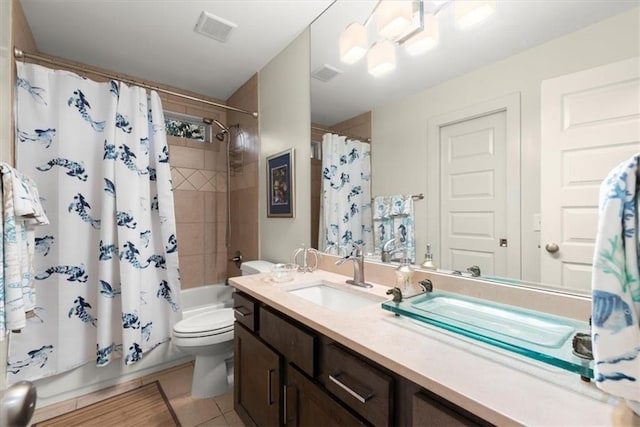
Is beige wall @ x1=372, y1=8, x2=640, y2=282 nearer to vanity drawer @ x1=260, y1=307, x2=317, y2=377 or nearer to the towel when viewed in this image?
the towel

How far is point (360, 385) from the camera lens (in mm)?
779

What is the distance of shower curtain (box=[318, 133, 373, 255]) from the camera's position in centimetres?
154

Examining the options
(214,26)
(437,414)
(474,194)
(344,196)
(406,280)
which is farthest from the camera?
(214,26)

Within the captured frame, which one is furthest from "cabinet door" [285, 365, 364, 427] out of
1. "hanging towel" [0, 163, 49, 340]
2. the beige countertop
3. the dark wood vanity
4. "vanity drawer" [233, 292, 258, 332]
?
"hanging towel" [0, 163, 49, 340]

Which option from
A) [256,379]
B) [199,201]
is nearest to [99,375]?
[256,379]

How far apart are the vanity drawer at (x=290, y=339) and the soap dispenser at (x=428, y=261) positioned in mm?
574

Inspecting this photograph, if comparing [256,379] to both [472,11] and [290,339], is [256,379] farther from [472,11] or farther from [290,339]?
[472,11]

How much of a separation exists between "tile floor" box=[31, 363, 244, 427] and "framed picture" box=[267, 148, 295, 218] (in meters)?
1.28

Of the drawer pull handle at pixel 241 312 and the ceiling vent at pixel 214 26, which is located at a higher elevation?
the ceiling vent at pixel 214 26

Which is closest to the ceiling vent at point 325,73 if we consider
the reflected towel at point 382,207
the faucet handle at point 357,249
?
the reflected towel at point 382,207

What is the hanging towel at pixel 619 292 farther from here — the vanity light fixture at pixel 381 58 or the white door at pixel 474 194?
the vanity light fixture at pixel 381 58

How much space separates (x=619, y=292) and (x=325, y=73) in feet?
5.64

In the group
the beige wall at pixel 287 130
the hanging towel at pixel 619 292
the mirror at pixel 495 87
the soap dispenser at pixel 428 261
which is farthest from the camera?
the beige wall at pixel 287 130

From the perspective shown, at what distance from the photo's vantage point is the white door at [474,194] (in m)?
0.99
